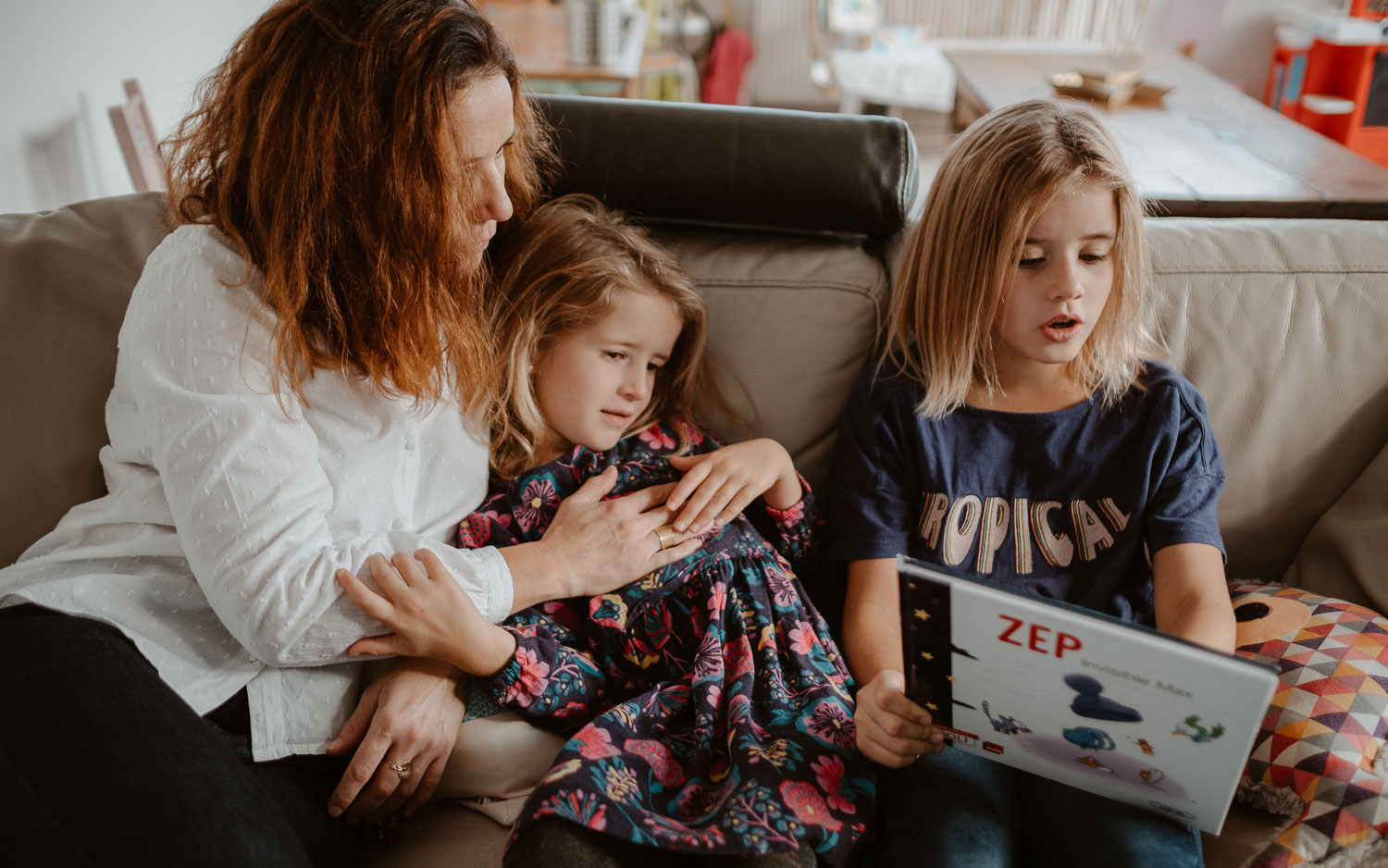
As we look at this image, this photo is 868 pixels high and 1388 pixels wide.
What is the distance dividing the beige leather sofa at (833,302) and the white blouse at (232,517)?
19 centimetres

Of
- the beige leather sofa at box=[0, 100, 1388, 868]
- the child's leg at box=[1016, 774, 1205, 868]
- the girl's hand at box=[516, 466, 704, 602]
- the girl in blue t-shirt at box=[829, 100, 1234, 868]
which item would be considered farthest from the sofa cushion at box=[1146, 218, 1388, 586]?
the girl's hand at box=[516, 466, 704, 602]

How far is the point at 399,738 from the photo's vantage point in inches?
41.8

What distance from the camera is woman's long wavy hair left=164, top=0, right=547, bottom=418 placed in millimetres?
974

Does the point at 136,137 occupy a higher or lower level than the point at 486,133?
lower

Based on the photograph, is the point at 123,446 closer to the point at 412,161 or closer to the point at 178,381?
the point at 178,381

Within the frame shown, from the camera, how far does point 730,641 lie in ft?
3.97

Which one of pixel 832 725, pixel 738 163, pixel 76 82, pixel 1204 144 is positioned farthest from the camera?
pixel 1204 144

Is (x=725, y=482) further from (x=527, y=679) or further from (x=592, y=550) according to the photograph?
(x=527, y=679)

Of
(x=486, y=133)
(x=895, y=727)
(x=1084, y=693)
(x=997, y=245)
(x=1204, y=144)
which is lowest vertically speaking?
(x=895, y=727)

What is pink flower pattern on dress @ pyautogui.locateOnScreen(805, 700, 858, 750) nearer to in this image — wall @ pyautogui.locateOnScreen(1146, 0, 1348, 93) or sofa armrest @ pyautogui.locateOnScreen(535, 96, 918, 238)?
sofa armrest @ pyautogui.locateOnScreen(535, 96, 918, 238)

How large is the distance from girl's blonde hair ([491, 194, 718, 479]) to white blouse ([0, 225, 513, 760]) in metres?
0.18

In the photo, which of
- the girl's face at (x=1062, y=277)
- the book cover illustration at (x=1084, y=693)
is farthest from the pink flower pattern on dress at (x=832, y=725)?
the girl's face at (x=1062, y=277)

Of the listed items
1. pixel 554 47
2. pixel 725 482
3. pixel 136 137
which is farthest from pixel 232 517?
pixel 554 47

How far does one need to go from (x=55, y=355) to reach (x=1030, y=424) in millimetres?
1230
